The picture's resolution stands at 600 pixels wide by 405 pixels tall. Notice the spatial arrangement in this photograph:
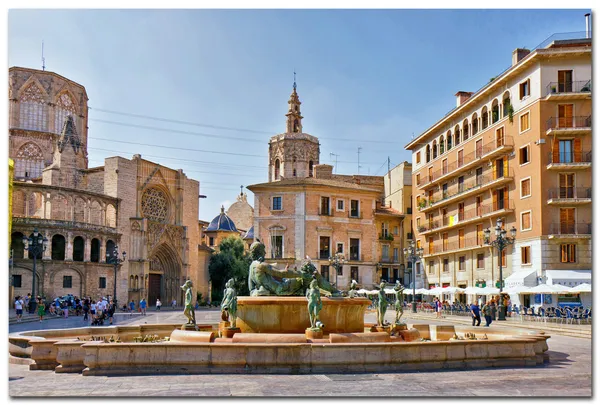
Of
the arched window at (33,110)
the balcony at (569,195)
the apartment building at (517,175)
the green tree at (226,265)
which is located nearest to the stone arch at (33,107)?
the arched window at (33,110)

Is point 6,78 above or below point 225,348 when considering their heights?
above

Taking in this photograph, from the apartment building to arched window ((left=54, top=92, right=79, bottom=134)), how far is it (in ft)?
99.1

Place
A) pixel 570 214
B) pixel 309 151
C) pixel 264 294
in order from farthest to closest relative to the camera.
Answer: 1. pixel 309 151
2. pixel 570 214
3. pixel 264 294

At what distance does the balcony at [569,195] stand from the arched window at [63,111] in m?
47.9

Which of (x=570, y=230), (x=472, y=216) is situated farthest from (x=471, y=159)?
(x=570, y=230)

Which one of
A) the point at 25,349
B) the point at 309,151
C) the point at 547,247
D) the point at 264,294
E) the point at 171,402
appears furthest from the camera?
the point at 309,151

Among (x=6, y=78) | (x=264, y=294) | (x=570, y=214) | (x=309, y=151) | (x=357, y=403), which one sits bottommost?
(x=357, y=403)

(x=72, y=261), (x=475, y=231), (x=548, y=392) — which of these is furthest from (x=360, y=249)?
(x=548, y=392)

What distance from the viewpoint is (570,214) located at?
17734 millimetres

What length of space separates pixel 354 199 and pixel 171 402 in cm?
4603

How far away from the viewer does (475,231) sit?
128 feet

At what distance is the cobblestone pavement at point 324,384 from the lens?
936 cm

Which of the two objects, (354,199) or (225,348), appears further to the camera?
(354,199)

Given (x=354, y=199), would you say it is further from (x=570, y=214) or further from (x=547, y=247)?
(x=570, y=214)
